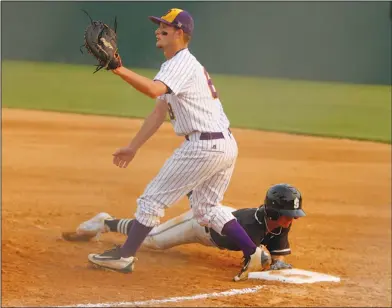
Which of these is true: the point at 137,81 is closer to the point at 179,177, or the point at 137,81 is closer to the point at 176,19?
the point at 176,19

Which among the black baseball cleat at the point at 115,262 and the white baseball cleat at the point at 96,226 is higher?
the white baseball cleat at the point at 96,226

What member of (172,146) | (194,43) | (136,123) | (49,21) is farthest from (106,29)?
(49,21)

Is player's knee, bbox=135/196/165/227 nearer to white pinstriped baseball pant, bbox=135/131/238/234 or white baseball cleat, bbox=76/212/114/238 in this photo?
white pinstriped baseball pant, bbox=135/131/238/234

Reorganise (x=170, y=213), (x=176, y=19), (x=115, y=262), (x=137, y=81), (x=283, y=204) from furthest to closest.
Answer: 1. (x=170, y=213)
2. (x=283, y=204)
3. (x=115, y=262)
4. (x=176, y=19)
5. (x=137, y=81)

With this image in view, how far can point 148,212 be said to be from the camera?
453cm

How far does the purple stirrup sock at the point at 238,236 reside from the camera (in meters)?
4.76

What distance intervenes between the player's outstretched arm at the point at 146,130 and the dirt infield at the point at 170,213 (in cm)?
68

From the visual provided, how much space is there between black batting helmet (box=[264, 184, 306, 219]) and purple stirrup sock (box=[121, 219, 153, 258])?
77cm

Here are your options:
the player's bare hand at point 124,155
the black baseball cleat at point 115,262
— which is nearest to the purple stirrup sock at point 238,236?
the black baseball cleat at point 115,262

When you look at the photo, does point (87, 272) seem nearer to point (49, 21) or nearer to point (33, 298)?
point (33, 298)

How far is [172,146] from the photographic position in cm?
1070

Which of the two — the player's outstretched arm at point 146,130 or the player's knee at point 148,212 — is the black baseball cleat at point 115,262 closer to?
the player's knee at point 148,212

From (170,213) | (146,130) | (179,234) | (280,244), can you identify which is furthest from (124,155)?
(170,213)

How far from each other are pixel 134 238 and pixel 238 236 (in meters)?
0.61
